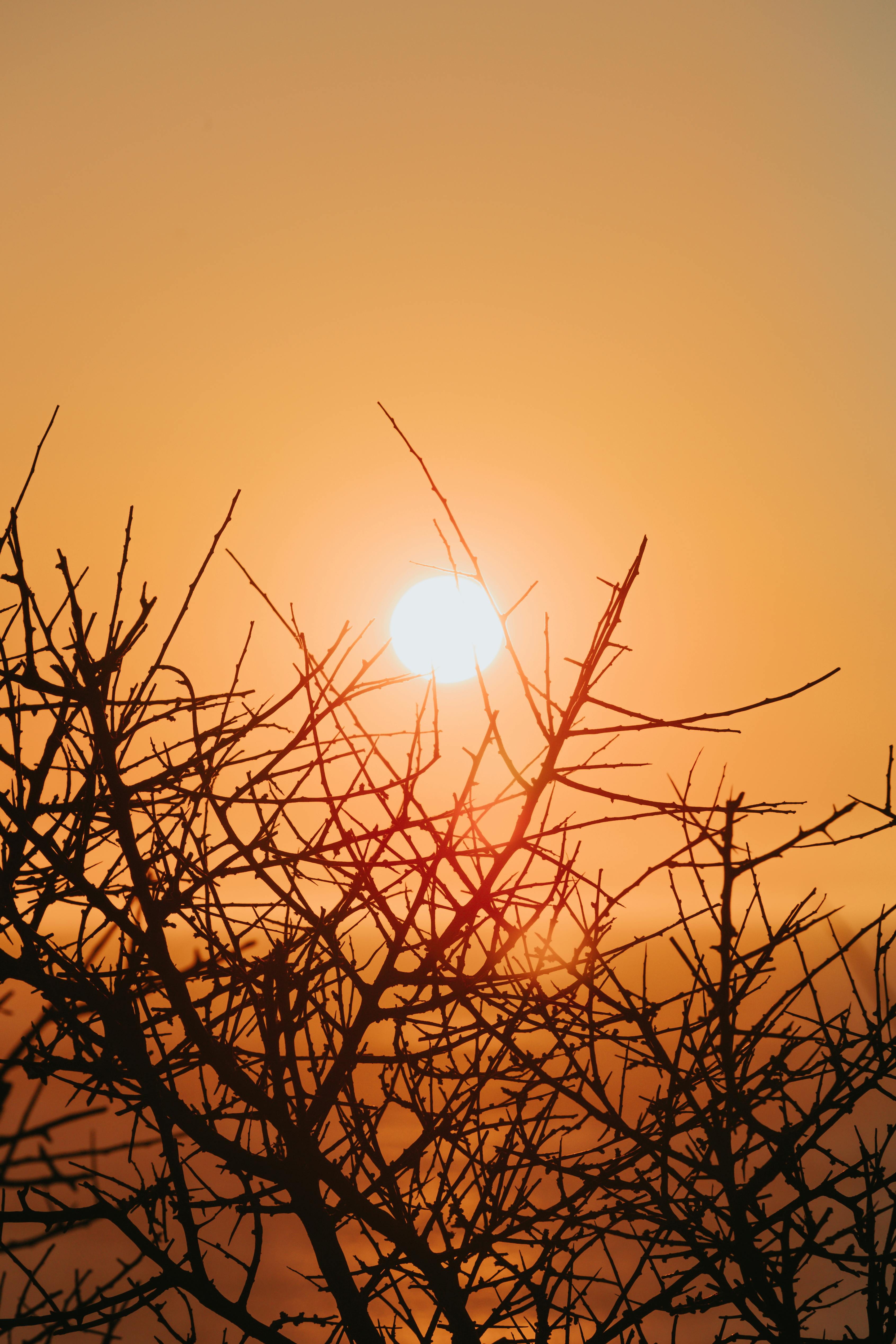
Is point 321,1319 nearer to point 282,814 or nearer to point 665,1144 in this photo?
point 665,1144

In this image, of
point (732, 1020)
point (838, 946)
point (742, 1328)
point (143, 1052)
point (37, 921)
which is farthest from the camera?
point (742, 1328)

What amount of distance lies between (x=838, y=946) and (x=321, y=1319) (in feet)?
7.37

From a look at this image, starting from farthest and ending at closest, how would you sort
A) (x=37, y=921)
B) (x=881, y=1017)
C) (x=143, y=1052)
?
(x=881, y=1017), (x=37, y=921), (x=143, y=1052)

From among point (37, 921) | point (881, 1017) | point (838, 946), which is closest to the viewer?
point (37, 921)

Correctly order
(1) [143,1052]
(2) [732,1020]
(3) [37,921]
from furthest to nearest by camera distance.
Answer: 1. (2) [732,1020]
2. (3) [37,921]
3. (1) [143,1052]

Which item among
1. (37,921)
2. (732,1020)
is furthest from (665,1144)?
(37,921)

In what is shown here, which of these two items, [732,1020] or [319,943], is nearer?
[732,1020]

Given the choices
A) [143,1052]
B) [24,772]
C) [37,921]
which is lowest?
[143,1052]

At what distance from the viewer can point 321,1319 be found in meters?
2.88

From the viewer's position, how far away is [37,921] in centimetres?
251

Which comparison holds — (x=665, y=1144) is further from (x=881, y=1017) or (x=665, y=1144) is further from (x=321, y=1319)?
(x=321, y=1319)

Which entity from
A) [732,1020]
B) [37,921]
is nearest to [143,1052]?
[37,921]

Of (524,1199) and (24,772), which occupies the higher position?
(24,772)

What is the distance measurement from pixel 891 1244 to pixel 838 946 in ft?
3.29
